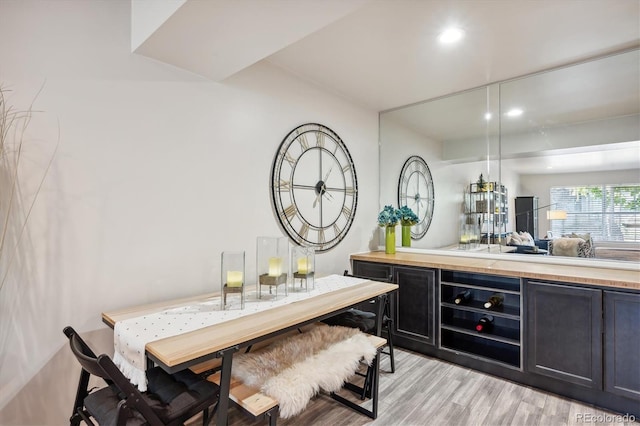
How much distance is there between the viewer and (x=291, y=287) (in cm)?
229

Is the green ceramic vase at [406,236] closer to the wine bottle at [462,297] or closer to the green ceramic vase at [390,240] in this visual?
the green ceramic vase at [390,240]

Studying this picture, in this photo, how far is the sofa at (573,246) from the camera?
2.70 metres

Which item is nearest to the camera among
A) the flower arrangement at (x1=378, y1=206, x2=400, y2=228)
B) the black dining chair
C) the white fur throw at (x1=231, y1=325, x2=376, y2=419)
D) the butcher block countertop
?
the black dining chair

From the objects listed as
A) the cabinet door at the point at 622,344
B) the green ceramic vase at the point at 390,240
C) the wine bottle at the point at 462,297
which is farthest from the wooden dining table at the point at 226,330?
the cabinet door at the point at 622,344

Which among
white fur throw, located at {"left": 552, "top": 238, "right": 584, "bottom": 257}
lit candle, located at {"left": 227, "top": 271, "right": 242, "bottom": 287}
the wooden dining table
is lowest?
the wooden dining table

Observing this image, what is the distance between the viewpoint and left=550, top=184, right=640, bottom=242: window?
252 cm

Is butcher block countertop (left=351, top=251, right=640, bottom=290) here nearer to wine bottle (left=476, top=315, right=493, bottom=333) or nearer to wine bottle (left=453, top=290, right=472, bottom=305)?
wine bottle (left=453, top=290, right=472, bottom=305)

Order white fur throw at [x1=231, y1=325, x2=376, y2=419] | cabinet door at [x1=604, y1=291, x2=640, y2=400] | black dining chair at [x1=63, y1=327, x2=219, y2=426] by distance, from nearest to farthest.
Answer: black dining chair at [x1=63, y1=327, x2=219, y2=426]
white fur throw at [x1=231, y1=325, x2=376, y2=419]
cabinet door at [x1=604, y1=291, x2=640, y2=400]

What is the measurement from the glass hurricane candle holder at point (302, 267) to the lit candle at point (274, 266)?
0.22 meters

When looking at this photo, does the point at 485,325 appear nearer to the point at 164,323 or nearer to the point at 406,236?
the point at 406,236

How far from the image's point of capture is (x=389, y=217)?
11.8 feet

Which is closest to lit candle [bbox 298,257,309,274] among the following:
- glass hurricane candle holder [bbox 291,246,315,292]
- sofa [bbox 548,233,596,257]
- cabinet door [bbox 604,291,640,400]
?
glass hurricane candle holder [bbox 291,246,315,292]

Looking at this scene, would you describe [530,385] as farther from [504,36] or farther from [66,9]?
[66,9]

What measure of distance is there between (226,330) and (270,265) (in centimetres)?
63
